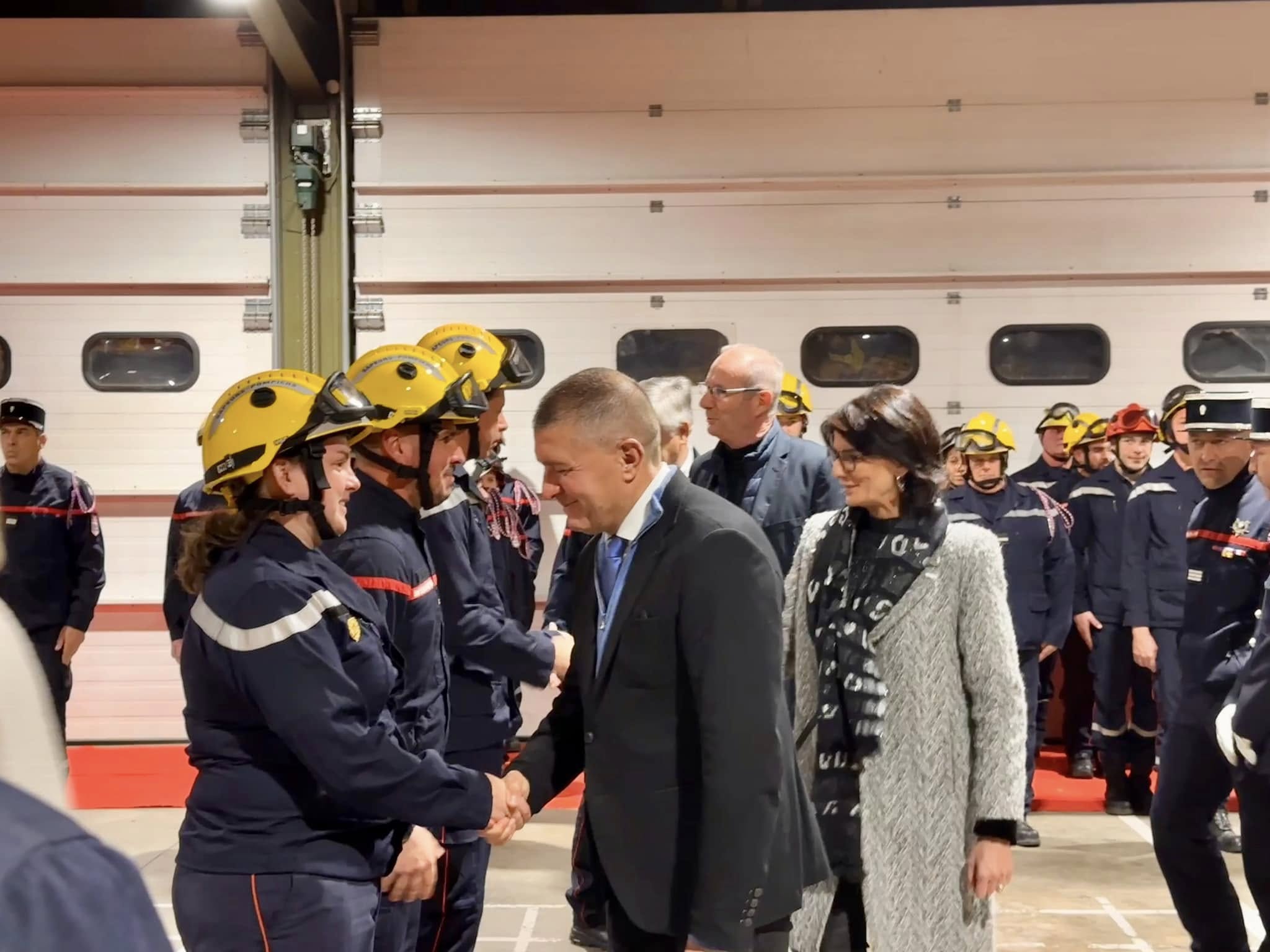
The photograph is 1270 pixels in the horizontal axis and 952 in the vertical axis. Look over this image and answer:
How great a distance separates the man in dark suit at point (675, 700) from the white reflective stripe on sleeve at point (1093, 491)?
20.3ft

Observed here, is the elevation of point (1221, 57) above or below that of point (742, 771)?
above

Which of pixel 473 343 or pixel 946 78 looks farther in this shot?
pixel 946 78

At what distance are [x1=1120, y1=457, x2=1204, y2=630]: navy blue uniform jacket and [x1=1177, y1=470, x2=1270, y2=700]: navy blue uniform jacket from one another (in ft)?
8.17

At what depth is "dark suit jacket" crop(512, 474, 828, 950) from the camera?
2328 mm

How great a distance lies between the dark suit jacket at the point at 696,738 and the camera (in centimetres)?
233

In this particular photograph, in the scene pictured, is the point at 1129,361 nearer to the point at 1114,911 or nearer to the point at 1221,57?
the point at 1221,57

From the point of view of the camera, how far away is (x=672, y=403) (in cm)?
511

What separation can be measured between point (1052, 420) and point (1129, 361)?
70cm

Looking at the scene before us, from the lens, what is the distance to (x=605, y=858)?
2.48m

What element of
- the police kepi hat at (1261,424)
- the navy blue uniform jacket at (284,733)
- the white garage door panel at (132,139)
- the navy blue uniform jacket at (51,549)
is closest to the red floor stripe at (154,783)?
the navy blue uniform jacket at (51,549)

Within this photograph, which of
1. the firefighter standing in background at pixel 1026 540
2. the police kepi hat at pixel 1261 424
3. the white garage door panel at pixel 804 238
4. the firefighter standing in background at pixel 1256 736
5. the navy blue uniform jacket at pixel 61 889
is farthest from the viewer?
the white garage door panel at pixel 804 238

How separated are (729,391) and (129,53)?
5.78 metres

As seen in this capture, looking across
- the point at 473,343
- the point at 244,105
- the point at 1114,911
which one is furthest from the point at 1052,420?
the point at 244,105

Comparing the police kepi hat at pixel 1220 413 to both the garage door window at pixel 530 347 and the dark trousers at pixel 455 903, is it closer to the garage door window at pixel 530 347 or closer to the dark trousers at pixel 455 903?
the dark trousers at pixel 455 903
